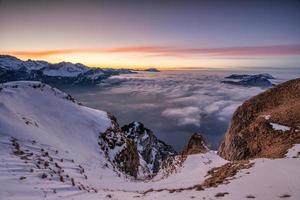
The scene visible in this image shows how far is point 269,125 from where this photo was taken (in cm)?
3544

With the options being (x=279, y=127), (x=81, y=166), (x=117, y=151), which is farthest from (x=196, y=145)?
(x=81, y=166)

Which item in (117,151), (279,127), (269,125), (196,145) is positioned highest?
(279,127)

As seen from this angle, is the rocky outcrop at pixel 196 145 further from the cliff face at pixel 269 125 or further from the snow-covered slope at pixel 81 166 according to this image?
the snow-covered slope at pixel 81 166

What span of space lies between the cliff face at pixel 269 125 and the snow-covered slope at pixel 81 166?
4079 mm

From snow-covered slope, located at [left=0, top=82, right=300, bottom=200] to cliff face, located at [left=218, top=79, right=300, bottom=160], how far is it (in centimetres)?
408

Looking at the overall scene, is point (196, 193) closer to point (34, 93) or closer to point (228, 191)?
point (228, 191)

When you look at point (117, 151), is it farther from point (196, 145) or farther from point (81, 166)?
point (196, 145)

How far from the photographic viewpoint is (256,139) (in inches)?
1407

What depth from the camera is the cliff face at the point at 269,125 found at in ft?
97.5

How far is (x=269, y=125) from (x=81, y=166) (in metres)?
22.9

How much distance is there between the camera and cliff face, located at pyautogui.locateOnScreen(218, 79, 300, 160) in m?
29.7

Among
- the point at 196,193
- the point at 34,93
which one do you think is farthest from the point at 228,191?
the point at 34,93

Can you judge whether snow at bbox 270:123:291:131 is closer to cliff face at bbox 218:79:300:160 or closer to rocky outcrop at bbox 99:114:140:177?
cliff face at bbox 218:79:300:160

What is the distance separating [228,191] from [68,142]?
73.1 feet
